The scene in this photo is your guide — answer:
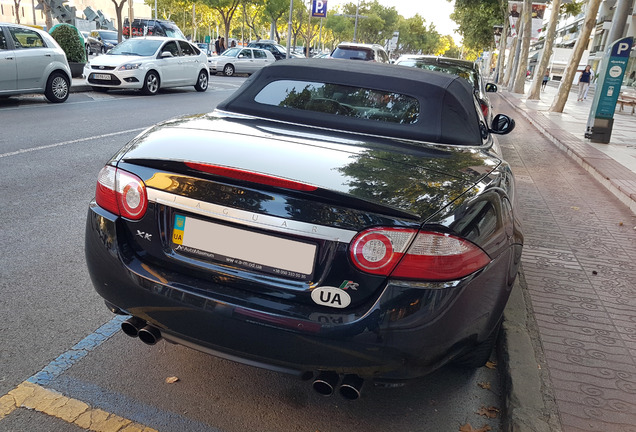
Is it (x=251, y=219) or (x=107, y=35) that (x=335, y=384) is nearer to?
(x=251, y=219)

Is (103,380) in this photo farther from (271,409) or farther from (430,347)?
(430,347)

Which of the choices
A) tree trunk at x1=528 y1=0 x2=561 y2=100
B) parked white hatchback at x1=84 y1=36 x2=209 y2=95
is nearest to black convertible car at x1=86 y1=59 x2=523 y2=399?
parked white hatchback at x1=84 y1=36 x2=209 y2=95

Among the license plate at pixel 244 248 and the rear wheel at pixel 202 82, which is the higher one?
the license plate at pixel 244 248

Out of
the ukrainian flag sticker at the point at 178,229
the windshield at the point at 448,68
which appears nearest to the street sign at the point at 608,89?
the windshield at the point at 448,68

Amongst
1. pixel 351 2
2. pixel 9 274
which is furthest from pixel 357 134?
pixel 351 2

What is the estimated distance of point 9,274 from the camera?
380cm

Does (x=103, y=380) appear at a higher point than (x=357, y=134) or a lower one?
lower

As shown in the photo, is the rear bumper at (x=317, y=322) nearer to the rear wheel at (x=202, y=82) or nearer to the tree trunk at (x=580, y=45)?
the rear wheel at (x=202, y=82)

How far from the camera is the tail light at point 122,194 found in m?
2.44

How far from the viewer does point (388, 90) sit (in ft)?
11.4

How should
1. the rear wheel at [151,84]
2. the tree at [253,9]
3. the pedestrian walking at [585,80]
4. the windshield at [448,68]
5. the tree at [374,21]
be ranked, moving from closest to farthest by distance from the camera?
1. the windshield at [448,68]
2. the rear wheel at [151,84]
3. the pedestrian walking at [585,80]
4. the tree at [253,9]
5. the tree at [374,21]

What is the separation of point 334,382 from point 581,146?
1200cm

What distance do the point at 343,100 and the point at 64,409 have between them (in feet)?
7.40

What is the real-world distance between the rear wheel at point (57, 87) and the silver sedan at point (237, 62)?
1498 cm
